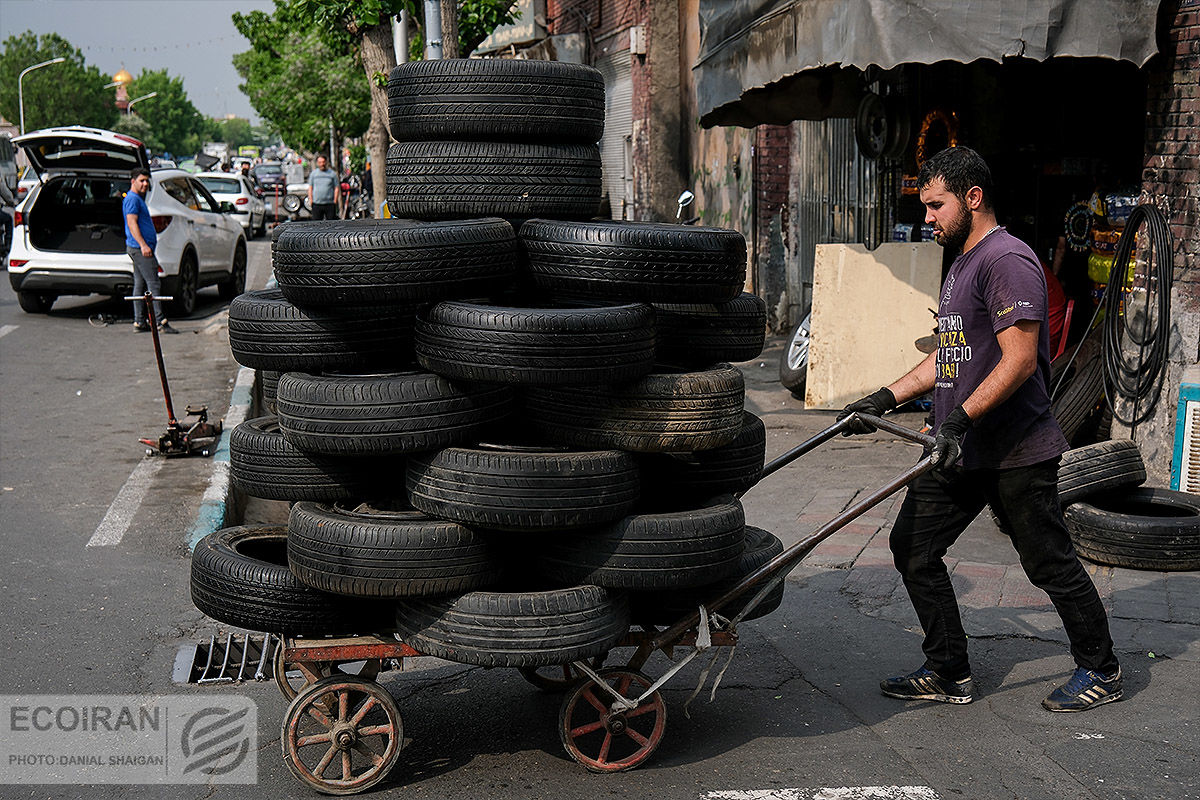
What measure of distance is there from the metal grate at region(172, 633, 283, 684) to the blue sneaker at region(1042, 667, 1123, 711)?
3133 millimetres

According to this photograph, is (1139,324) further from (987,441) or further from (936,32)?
(987,441)

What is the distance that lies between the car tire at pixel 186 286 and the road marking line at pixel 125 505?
788 centimetres

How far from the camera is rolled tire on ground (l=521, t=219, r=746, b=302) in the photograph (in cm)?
395

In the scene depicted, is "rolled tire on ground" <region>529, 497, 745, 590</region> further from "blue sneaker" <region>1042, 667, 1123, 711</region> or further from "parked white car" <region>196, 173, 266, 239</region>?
"parked white car" <region>196, 173, 266, 239</region>

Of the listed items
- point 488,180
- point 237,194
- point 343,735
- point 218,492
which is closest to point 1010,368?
point 488,180

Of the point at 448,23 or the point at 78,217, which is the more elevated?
the point at 448,23

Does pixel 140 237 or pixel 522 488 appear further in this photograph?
pixel 140 237

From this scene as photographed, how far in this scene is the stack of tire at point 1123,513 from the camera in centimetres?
595

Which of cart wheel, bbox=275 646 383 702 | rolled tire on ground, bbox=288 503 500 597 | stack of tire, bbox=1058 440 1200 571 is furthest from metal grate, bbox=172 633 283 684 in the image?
stack of tire, bbox=1058 440 1200 571

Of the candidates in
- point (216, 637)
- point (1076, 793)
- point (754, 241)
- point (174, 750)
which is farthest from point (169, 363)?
point (1076, 793)

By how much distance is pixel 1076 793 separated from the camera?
3.86 m

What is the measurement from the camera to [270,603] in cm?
402

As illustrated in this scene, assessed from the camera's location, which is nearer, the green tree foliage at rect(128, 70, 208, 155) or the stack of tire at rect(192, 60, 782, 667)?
the stack of tire at rect(192, 60, 782, 667)

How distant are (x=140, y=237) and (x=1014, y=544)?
11932 millimetres
